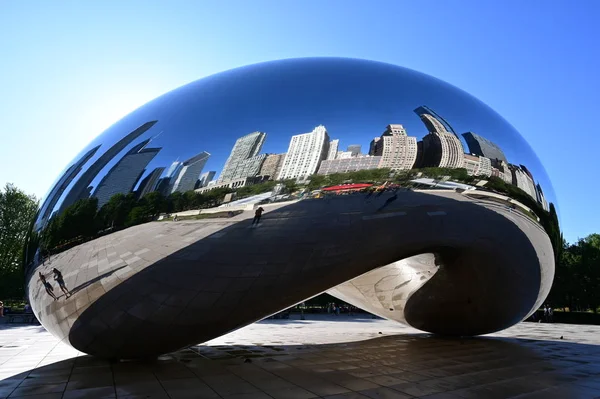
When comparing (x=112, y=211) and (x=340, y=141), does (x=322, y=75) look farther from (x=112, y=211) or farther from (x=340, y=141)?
(x=112, y=211)

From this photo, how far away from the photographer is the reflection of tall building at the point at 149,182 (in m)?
4.76

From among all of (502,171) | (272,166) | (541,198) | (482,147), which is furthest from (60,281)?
(541,198)

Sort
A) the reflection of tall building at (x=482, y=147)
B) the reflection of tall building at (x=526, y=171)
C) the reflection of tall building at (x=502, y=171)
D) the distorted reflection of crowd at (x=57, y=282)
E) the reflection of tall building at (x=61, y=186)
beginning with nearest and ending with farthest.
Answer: the distorted reflection of crowd at (x=57, y=282), the reflection of tall building at (x=61, y=186), the reflection of tall building at (x=482, y=147), the reflection of tall building at (x=502, y=171), the reflection of tall building at (x=526, y=171)

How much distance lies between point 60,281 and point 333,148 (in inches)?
151

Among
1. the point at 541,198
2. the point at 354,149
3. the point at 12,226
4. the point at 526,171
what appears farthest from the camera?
the point at 12,226

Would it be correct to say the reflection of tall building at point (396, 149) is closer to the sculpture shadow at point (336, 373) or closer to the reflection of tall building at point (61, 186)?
the sculpture shadow at point (336, 373)

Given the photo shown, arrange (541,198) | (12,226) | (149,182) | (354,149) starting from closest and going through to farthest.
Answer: (149,182) < (354,149) < (541,198) < (12,226)

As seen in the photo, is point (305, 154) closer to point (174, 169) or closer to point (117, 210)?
point (174, 169)

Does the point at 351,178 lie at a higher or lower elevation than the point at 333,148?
lower

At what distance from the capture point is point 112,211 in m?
4.78

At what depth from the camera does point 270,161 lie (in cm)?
476

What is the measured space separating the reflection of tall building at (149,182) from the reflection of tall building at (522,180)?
5033mm

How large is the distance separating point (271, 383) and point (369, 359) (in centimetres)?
259

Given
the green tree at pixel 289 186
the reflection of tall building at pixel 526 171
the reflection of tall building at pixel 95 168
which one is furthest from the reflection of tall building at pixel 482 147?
the reflection of tall building at pixel 95 168
